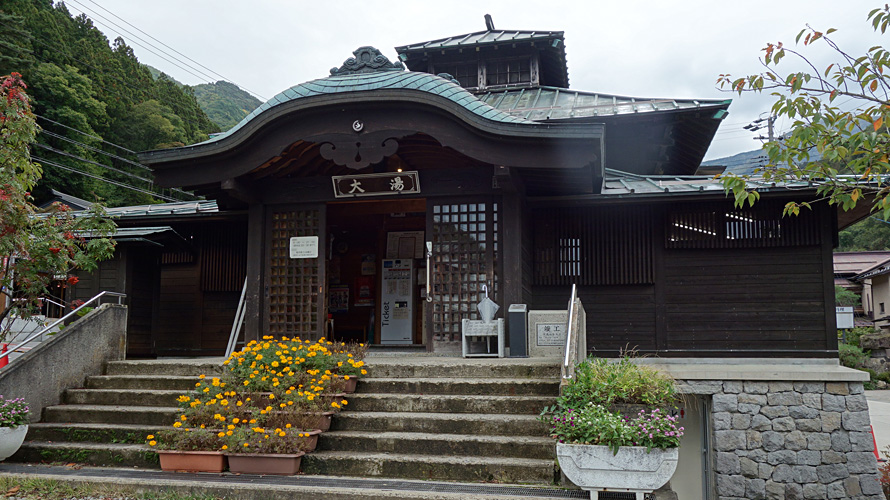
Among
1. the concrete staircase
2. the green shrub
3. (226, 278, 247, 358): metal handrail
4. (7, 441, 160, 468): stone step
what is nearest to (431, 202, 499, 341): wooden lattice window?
the concrete staircase

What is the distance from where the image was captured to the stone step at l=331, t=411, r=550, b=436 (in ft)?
20.8

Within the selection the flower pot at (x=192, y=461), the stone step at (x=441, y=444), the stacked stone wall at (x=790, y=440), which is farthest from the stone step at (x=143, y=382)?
the stacked stone wall at (x=790, y=440)

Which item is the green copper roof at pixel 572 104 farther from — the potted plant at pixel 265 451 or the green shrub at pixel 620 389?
the potted plant at pixel 265 451

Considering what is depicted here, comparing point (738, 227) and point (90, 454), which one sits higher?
point (738, 227)

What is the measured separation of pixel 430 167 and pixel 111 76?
30.1 meters

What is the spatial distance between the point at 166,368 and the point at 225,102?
50639 millimetres

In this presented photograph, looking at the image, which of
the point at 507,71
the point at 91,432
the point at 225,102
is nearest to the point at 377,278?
the point at 507,71

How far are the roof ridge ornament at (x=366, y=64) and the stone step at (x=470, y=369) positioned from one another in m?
4.74

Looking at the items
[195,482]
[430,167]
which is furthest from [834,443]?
[195,482]

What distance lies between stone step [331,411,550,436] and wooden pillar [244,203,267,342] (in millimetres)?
4043

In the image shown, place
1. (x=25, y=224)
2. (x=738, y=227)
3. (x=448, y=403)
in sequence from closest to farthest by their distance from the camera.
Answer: (x=448, y=403), (x=25, y=224), (x=738, y=227)

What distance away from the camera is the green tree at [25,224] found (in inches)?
278

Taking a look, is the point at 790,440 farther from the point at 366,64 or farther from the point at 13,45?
the point at 13,45

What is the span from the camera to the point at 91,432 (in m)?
7.12
